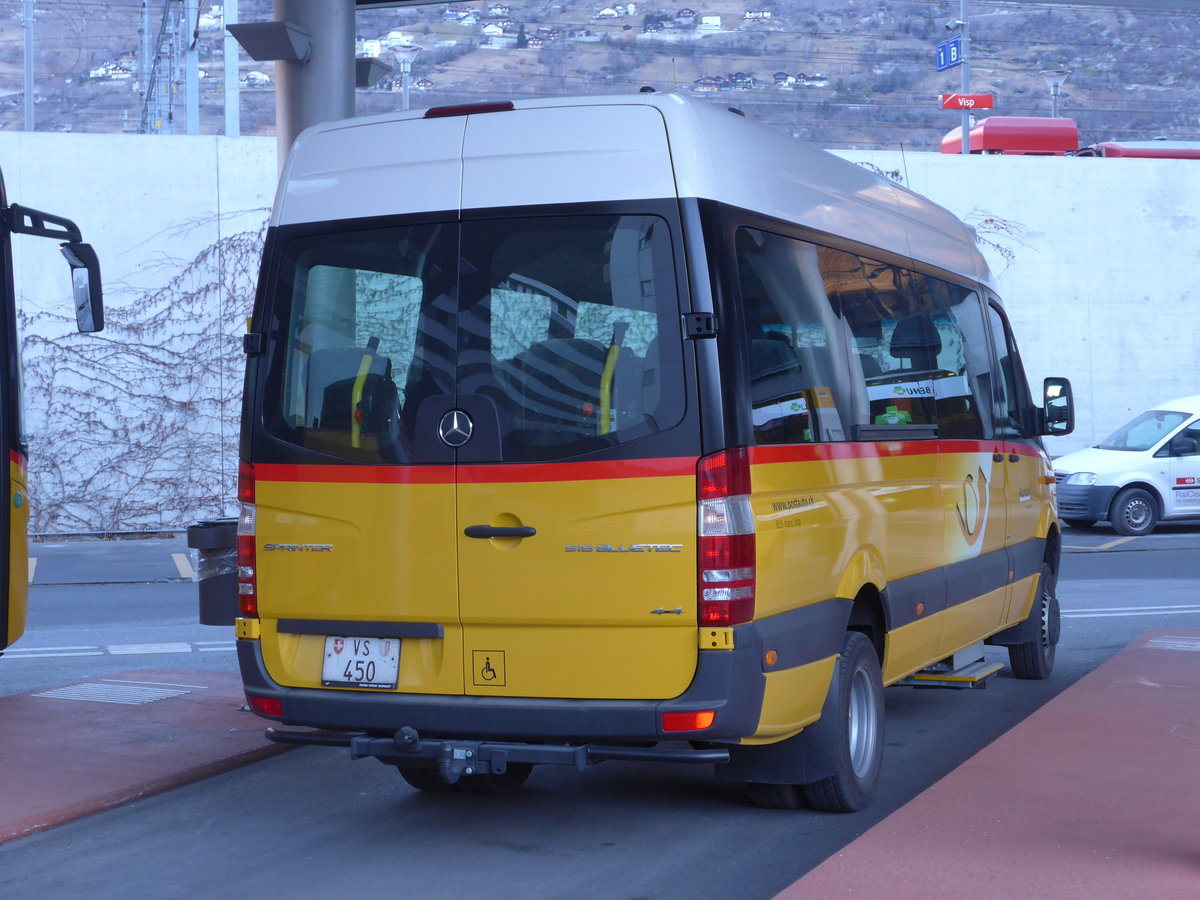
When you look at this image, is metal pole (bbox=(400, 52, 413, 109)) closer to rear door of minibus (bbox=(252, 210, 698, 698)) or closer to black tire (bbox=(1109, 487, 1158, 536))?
black tire (bbox=(1109, 487, 1158, 536))

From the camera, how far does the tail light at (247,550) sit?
5727 millimetres

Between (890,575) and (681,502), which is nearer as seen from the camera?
(681,502)

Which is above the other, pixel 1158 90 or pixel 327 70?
pixel 1158 90

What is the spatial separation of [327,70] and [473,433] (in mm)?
4531

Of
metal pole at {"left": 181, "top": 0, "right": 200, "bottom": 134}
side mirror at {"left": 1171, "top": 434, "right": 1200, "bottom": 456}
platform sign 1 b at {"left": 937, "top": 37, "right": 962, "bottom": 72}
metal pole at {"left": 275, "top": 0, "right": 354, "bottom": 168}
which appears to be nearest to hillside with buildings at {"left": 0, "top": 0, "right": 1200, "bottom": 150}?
platform sign 1 b at {"left": 937, "top": 37, "right": 962, "bottom": 72}

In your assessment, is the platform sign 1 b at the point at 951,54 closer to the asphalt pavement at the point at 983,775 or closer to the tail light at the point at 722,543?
the asphalt pavement at the point at 983,775

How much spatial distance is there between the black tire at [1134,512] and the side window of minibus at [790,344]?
14603mm

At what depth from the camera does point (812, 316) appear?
19.3 ft

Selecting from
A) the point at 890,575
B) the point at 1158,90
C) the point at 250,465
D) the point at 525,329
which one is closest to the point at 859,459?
the point at 890,575

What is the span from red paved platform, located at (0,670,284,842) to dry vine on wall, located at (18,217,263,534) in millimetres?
11163

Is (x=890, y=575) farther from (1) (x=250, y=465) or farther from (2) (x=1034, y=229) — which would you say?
(2) (x=1034, y=229)

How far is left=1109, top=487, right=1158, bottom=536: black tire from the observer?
1961 centimetres

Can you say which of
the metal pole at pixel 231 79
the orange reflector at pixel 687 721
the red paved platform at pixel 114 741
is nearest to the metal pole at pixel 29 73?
the metal pole at pixel 231 79

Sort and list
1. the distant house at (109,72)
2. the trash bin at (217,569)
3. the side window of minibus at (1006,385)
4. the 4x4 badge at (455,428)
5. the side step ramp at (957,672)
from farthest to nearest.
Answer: the distant house at (109,72) → the side window of minibus at (1006,385) → the side step ramp at (957,672) → the trash bin at (217,569) → the 4x4 badge at (455,428)
